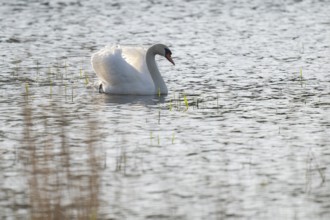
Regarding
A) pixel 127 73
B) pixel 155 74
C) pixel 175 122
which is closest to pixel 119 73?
pixel 127 73

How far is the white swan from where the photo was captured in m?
15.8

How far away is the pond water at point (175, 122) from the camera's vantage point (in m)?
9.27

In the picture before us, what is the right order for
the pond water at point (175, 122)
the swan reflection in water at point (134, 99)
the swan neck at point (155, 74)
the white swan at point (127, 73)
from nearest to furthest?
1. the pond water at point (175, 122)
2. the swan reflection in water at point (134, 99)
3. the swan neck at point (155, 74)
4. the white swan at point (127, 73)

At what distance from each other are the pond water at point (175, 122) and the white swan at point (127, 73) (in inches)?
9.9

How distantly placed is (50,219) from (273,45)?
12963 mm

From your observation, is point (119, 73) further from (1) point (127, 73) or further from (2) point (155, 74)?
(2) point (155, 74)

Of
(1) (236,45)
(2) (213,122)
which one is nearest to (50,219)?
(2) (213,122)

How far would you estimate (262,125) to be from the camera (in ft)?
42.6

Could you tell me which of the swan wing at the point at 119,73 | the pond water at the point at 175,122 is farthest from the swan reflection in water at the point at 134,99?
the swan wing at the point at 119,73

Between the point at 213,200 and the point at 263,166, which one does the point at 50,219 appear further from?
the point at 263,166

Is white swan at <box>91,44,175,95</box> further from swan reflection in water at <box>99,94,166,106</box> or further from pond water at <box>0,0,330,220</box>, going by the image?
pond water at <box>0,0,330,220</box>

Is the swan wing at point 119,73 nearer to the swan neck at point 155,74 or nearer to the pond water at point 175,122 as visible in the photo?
the swan neck at point 155,74

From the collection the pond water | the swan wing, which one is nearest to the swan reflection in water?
the pond water

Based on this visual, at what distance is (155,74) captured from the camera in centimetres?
1600
